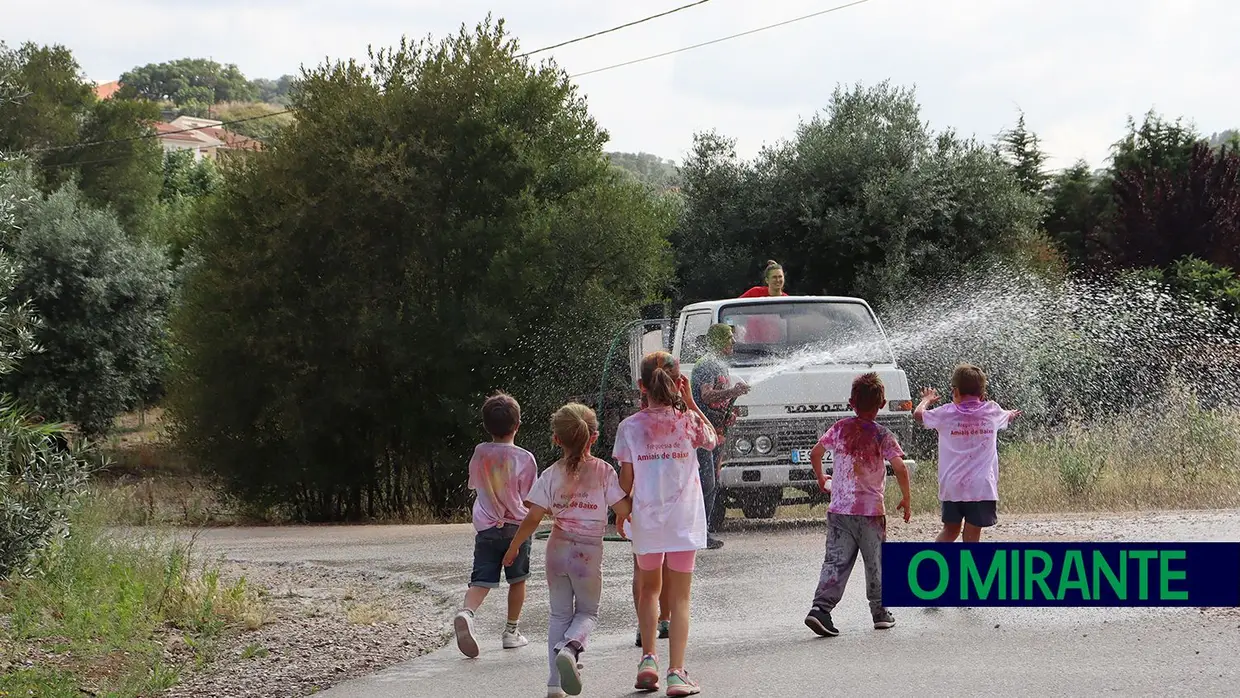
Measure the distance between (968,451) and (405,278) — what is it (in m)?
13.4

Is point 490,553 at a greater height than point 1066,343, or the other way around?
point 1066,343

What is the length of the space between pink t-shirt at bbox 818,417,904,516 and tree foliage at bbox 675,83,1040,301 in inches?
721

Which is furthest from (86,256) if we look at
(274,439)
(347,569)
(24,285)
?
(347,569)

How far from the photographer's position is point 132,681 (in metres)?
7.64

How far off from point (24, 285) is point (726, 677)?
93.9 feet

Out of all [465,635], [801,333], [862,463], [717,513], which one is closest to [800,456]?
[717,513]

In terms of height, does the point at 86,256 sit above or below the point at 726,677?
above

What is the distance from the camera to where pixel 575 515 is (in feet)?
23.5

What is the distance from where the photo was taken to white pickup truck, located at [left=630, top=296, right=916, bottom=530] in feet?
42.9

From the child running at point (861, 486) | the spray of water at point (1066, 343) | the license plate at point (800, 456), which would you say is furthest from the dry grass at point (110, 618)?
the spray of water at point (1066, 343)

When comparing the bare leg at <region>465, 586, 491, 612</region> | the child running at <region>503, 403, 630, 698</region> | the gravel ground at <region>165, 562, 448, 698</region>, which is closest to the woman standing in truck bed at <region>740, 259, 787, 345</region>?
the gravel ground at <region>165, 562, 448, 698</region>

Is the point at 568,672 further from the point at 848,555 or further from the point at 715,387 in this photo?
the point at 715,387

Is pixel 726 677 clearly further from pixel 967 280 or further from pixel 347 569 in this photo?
pixel 967 280

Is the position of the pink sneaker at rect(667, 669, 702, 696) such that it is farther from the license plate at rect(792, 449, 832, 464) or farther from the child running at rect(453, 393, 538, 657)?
the license plate at rect(792, 449, 832, 464)
